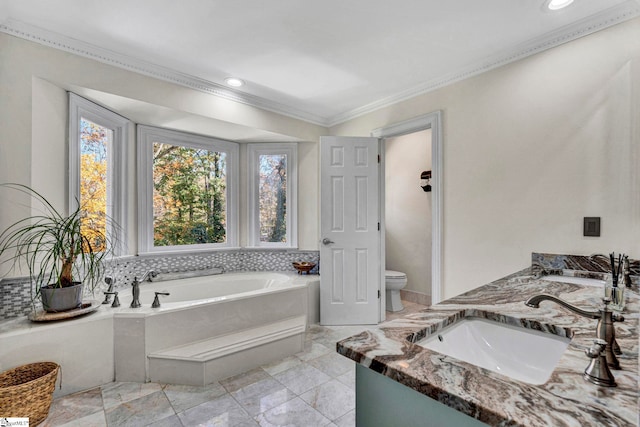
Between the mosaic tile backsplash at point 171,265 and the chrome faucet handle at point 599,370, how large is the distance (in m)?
2.83

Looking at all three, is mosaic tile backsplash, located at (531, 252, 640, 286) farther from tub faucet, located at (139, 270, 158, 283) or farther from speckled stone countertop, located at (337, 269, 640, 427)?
tub faucet, located at (139, 270, 158, 283)

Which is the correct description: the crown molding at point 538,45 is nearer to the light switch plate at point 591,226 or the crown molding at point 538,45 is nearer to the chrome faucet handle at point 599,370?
the light switch plate at point 591,226

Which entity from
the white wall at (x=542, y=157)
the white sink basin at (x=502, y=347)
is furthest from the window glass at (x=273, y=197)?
the white sink basin at (x=502, y=347)

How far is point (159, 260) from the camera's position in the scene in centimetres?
302

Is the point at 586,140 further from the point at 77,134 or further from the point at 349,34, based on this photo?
the point at 77,134

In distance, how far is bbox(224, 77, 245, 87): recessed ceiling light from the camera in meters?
2.69

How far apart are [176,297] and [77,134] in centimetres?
163

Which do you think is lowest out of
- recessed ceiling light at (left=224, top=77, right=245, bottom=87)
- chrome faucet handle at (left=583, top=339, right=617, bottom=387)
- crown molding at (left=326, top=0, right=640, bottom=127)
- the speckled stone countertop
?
the speckled stone countertop

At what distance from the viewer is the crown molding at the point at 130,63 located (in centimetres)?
195

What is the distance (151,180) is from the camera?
3.04 metres

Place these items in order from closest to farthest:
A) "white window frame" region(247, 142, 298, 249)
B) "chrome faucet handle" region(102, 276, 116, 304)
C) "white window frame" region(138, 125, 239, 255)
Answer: "chrome faucet handle" region(102, 276, 116, 304), "white window frame" region(138, 125, 239, 255), "white window frame" region(247, 142, 298, 249)

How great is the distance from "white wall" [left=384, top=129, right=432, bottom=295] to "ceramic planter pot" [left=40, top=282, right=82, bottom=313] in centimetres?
339

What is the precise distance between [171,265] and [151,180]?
90 cm

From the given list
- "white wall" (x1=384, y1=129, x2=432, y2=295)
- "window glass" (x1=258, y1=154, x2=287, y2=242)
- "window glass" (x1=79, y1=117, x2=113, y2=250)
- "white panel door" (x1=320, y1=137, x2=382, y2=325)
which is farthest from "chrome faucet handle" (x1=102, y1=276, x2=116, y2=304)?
"white wall" (x1=384, y1=129, x2=432, y2=295)
